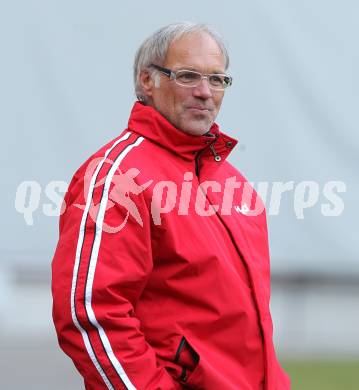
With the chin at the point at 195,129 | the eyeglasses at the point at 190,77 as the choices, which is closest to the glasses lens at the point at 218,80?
the eyeglasses at the point at 190,77

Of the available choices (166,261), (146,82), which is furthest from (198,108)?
(166,261)

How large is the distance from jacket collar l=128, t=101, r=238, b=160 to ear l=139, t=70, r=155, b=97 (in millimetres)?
68

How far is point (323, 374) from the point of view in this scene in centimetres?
590

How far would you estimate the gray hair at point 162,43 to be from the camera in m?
2.70

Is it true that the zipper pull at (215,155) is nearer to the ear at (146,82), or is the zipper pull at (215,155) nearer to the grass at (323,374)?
the ear at (146,82)

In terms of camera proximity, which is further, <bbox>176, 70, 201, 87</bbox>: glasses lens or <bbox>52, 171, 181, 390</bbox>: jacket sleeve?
<bbox>176, 70, 201, 87</bbox>: glasses lens

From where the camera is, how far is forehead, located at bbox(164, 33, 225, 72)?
8.77ft

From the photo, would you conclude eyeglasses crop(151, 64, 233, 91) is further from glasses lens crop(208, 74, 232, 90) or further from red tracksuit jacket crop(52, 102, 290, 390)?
red tracksuit jacket crop(52, 102, 290, 390)

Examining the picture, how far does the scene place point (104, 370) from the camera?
2.38 metres

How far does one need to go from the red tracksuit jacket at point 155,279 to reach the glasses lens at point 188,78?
11 centimetres

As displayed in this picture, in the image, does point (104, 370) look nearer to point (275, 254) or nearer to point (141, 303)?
point (141, 303)

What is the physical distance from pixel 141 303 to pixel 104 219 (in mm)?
230

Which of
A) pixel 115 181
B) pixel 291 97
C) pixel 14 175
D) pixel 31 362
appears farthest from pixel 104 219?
pixel 31 362

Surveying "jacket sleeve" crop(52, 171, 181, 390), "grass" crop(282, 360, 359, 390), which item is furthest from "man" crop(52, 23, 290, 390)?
"grass" crop(282, 360, 359, 390)
